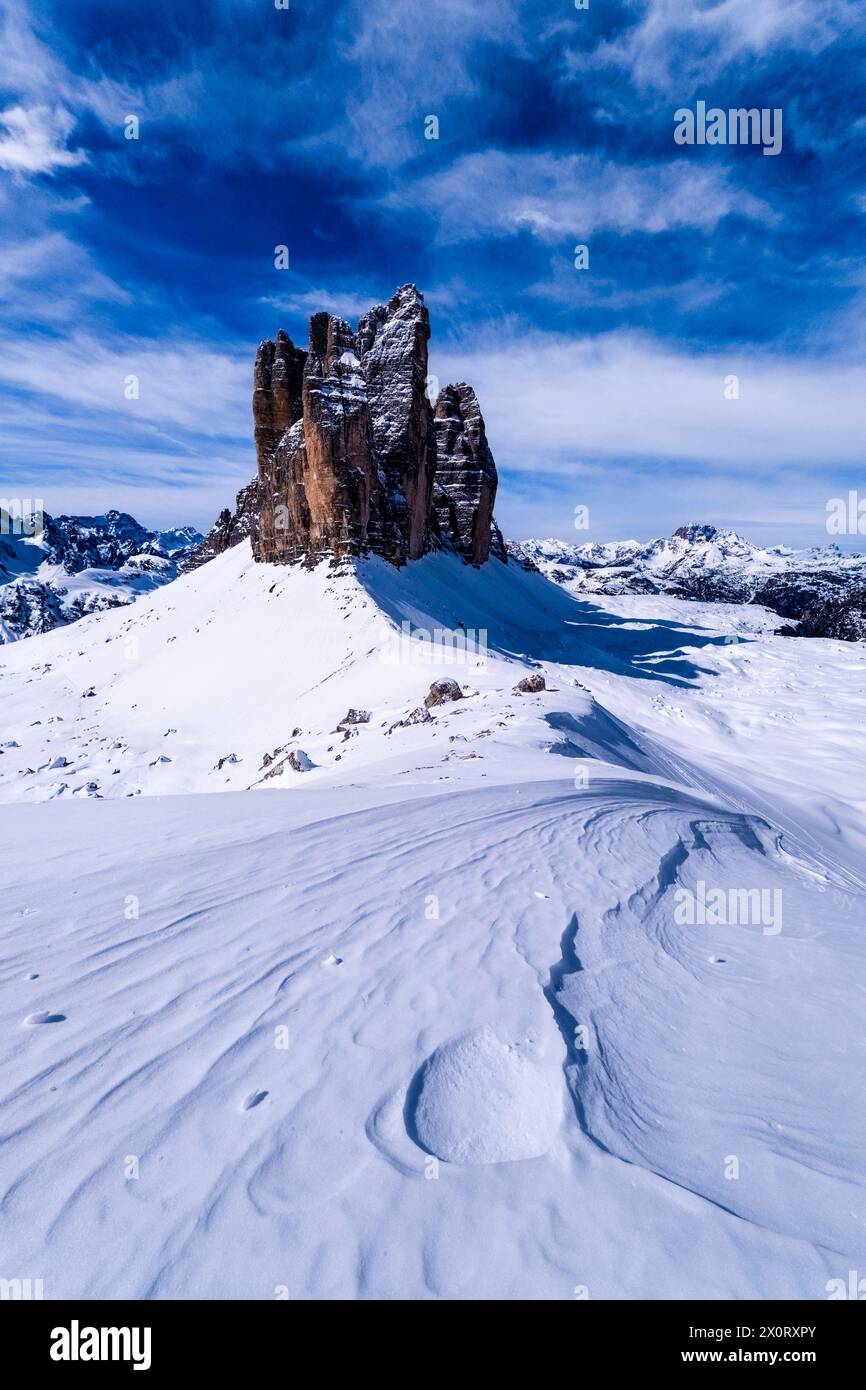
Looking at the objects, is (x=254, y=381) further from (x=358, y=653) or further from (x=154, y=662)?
(x=358, y=653)

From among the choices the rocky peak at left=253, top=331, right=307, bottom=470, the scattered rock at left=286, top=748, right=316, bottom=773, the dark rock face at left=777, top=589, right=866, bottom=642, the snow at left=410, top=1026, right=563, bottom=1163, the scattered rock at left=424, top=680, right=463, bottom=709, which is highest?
the rocky peak at left=253, top=331, right=307, bottom=470

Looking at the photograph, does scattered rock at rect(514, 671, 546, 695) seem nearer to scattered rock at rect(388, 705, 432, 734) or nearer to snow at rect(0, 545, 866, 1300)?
scattered rock at rect(388, 705, 432, 734)

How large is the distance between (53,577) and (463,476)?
5845 inches

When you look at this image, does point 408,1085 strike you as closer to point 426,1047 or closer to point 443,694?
point 426,1047

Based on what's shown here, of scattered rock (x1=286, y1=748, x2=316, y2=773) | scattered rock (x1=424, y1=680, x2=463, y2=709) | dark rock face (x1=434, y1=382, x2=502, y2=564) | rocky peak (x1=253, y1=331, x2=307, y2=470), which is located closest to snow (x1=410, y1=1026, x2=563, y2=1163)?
scattered rock (x1=286, y1=748, x2=316, y2=773)

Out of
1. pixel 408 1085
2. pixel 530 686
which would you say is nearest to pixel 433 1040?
pixel 408 1085

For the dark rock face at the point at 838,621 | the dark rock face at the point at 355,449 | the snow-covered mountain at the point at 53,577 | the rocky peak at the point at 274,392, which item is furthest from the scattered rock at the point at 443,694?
the snow-covered mountain at the point at 53,577

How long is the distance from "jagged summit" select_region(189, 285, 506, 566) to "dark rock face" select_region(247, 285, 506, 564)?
0.27 ft

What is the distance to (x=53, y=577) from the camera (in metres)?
162

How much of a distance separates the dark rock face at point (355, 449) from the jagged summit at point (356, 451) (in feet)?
0.27

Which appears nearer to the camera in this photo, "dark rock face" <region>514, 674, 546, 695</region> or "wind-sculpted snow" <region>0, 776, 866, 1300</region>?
"wind-sculpted snow" <region>0, 776, 866, 1300</region>

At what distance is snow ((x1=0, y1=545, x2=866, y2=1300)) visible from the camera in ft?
6.91

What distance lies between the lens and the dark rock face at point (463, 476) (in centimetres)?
5750

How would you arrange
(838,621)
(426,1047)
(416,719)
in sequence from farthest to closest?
1. (838,621)
2. (416,719)
3. (426,1047)
